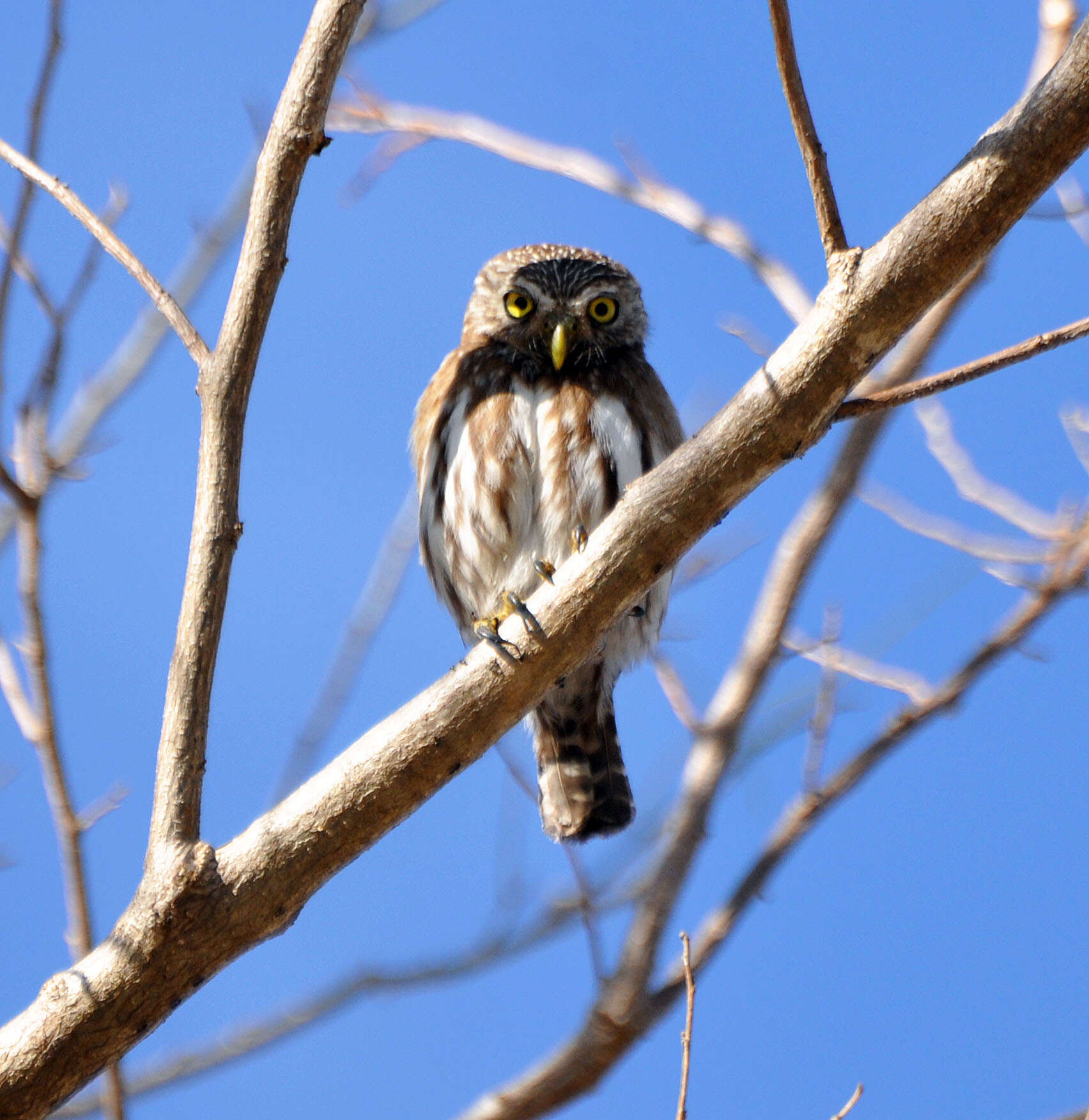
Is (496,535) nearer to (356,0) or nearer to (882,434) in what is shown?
(882,434)

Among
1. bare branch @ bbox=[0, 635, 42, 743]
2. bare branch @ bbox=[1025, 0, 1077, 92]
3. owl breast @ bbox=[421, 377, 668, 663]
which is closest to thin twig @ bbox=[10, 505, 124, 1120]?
bare branch @ bbox=[0, 635, 42, 743]

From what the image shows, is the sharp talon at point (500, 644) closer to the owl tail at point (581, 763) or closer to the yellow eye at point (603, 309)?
the owl tail at point (581, 763)

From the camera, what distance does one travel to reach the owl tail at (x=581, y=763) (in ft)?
16.2

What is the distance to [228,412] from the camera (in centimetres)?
278

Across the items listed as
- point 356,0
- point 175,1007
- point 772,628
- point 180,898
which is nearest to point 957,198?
point 356,0

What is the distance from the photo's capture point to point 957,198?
2.67 meters

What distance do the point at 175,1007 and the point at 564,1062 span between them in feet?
7.15

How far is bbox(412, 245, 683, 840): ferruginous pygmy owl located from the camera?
4.51 meters

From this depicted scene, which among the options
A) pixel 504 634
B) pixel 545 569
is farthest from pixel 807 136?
pixel 545 569

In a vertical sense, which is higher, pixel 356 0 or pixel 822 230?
pixel 356 0

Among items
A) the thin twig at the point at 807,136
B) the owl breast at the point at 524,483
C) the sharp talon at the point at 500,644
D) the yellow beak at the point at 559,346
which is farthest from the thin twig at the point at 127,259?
the yellow beak at the point at 559,346

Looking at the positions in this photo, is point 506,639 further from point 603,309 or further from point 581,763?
point 603,309

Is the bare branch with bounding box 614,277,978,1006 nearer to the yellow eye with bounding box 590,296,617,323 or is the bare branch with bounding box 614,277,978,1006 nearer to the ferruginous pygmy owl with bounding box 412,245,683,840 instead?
the ferruginous pygmy owl with bounding box 412,245,683,840

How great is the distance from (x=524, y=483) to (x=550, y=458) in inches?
4.8
